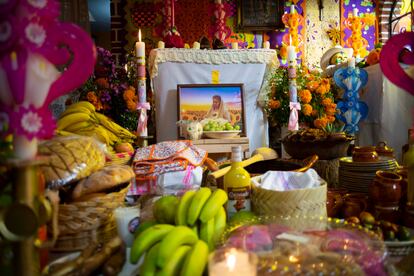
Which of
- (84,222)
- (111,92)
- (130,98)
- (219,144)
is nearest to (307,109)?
(219,144)

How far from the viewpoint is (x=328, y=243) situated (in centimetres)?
95

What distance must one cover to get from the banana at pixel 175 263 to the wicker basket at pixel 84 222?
0.37m

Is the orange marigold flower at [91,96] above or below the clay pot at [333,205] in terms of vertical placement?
above

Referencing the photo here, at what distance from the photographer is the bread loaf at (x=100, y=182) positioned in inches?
48.1

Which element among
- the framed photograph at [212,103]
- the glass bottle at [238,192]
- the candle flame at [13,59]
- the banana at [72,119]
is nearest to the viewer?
the candle flame at [13,59]

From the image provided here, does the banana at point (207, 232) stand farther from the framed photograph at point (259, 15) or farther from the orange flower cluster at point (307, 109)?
the framed photograph at point (259, 15)

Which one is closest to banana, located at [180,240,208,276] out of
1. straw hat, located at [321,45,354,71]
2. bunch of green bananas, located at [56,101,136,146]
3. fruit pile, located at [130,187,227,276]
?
fruit pile, located at [130,187,227,276]

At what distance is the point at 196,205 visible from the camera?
1.07 metres

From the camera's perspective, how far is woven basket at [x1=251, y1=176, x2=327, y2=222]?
1.19m

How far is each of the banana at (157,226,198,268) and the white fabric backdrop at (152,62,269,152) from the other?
3029 millimetres

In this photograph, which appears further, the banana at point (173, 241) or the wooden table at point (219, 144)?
the wooden table at point (219, 144)

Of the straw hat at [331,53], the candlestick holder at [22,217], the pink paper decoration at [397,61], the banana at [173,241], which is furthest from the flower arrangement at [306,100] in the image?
the candlestick holder at [22,217]

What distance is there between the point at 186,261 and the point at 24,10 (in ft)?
2.01

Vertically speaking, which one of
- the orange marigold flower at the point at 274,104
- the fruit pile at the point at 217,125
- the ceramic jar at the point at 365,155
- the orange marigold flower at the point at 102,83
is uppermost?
the orange marigold flower at the point at 102,83
